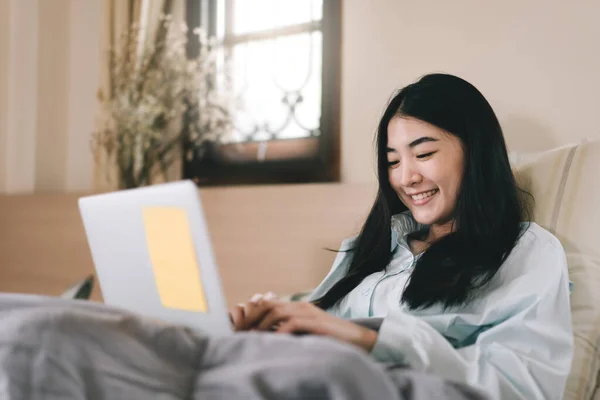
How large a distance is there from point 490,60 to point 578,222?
62cm

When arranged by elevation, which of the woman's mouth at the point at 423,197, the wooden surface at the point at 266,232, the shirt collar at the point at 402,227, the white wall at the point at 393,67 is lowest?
the wooden surface at the point at 266,232

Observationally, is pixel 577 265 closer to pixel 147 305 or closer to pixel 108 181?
pixel 147 305

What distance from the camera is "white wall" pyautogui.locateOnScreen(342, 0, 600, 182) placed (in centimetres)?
138

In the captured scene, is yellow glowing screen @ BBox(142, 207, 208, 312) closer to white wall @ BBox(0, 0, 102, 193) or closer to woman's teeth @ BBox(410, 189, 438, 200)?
woman's teeth @ BBox(410, 189, 438, 200)

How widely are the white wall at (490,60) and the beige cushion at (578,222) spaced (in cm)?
31

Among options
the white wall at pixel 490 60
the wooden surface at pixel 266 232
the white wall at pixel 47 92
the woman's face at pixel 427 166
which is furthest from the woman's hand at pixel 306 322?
the white wall at pixel 47 92

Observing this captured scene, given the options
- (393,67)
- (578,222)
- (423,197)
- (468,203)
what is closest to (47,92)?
(393,67)

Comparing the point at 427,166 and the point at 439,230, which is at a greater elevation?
the point at 427,166

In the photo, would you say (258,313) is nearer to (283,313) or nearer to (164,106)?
(283,313)

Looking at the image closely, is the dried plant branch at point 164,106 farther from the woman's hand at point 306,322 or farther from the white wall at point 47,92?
the woman's hand at point 306,322

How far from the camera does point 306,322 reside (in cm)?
77

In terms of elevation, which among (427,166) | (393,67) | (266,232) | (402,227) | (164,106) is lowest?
(266,232)

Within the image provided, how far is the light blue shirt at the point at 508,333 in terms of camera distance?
0.80 metres

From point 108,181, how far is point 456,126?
1737 millimetres
